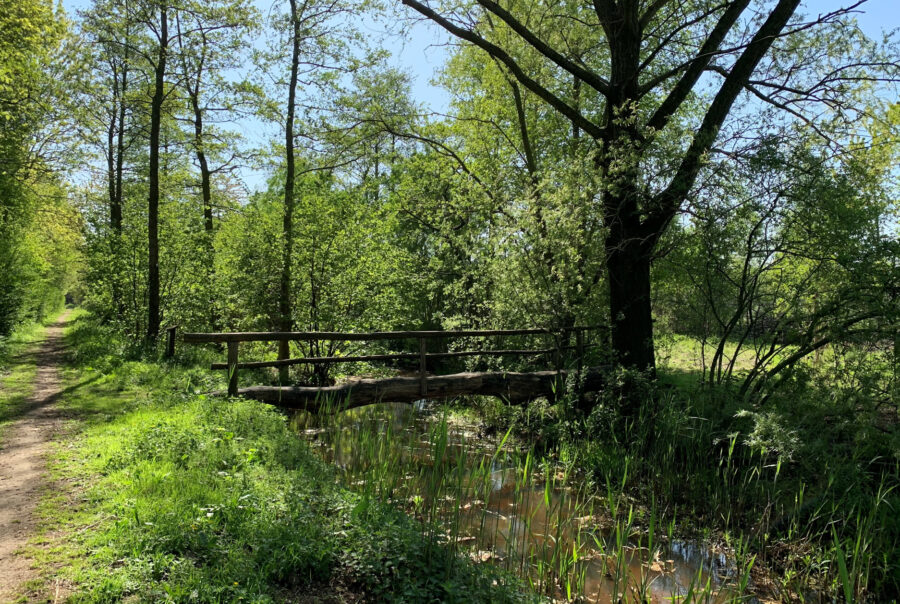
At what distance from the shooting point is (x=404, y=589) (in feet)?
10.2

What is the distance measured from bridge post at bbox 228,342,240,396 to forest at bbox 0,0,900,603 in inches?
1.3

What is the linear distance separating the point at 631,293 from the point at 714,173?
7.28ft

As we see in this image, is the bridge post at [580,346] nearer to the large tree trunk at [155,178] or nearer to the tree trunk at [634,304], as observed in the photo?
the tree trunk at [634,304]

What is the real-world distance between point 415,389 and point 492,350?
8.33 feet

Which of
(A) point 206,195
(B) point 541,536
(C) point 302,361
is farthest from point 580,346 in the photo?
(A) point 206,195

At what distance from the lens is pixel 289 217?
38.3 ft

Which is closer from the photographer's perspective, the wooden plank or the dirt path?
the dirt path

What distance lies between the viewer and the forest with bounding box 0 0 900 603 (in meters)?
3.60

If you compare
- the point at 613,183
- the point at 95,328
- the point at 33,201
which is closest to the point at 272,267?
the point at 613,183

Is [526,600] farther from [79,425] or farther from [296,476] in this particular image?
[79,425]

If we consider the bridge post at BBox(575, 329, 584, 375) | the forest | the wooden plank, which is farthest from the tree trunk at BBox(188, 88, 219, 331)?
the bridge post at BBox(575, 329, 584, 375)

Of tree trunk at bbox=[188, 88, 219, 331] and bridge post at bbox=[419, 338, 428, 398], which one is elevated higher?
tree trunk at bbox=[188, 88, 219, 331]

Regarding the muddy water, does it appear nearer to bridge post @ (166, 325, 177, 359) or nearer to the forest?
the forest

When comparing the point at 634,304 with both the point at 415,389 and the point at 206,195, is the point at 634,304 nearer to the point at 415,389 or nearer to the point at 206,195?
the point at 415,389
